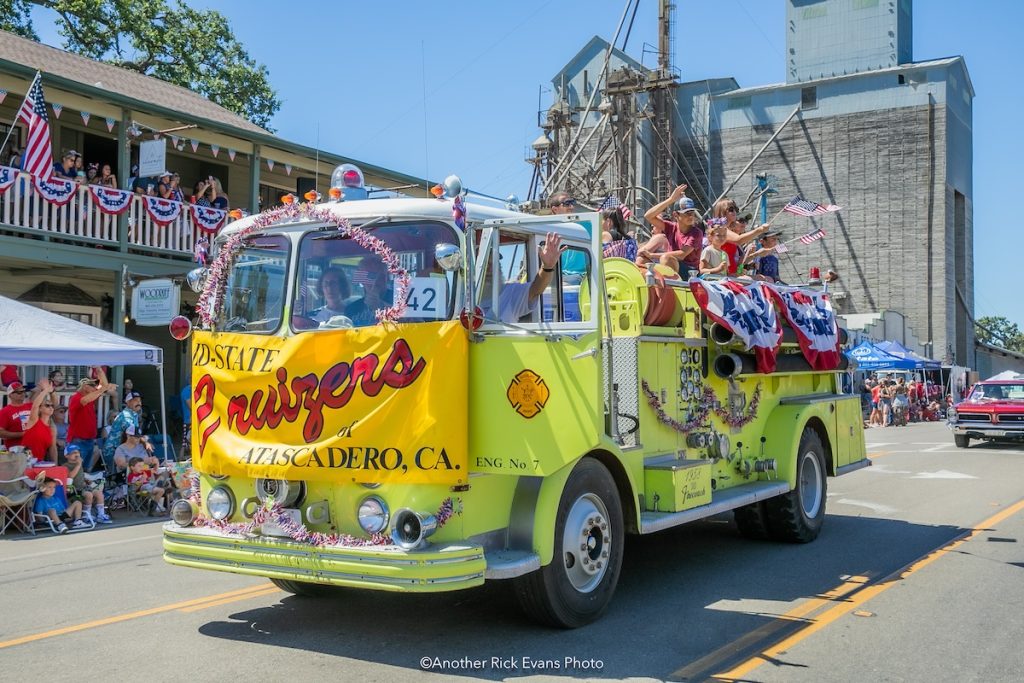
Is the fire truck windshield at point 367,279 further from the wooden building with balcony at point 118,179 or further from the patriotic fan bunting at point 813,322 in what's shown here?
the wooden building with balcony at point 118,179

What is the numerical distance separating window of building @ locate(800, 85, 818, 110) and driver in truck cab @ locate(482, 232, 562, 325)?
39.0 meters

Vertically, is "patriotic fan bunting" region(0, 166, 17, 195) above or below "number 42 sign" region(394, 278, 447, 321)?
above

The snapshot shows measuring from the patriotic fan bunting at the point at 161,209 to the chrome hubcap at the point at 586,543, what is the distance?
48.6 feet

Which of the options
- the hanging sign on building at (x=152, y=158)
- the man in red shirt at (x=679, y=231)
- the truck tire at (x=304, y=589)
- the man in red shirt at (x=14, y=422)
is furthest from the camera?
the hanging sign on building at (x=152, y=158)

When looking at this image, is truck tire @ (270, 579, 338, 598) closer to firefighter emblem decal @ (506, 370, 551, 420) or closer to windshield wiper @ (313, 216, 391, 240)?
firefighter emblem decal @ (506, 370, 551, 420)

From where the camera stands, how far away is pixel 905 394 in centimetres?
3525

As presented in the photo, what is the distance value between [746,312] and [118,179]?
1505cm

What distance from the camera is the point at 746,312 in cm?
845

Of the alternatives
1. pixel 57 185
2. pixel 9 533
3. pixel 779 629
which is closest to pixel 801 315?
pixel 779 629

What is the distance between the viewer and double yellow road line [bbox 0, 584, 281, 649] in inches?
242

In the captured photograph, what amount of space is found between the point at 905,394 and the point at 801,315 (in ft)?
91.7

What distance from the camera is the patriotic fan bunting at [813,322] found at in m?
9.59

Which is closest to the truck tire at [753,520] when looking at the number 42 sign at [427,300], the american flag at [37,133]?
the number 42 sign at [427,300]

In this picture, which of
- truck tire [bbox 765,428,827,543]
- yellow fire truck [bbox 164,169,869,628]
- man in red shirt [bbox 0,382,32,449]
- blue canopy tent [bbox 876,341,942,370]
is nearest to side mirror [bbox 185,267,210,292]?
yellow fire truck [bbox 164,169,869,628]
